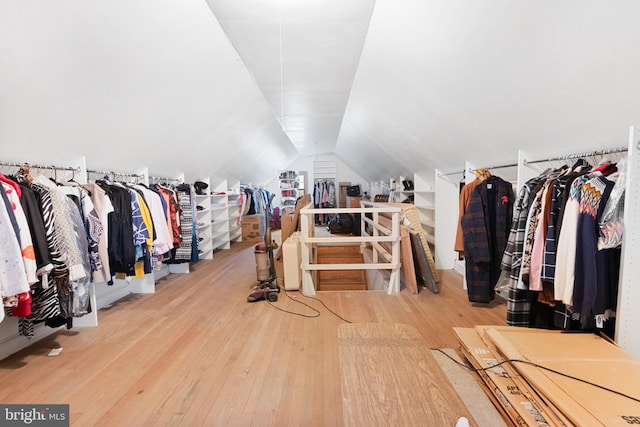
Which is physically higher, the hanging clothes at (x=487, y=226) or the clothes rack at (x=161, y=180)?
the clothes rack at (x=161, y=180)

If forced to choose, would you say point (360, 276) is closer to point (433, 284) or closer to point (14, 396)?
point (433, 284)

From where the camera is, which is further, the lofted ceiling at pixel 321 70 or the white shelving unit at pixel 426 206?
the white shelving unit at pixel 426 206

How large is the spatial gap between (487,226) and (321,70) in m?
2.23

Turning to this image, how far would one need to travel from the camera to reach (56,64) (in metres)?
1.75

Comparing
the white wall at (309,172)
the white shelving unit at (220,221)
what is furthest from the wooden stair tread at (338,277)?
the white wall at (309,172)

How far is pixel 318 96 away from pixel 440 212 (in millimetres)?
2318

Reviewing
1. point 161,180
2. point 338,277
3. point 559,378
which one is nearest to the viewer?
point 559,378

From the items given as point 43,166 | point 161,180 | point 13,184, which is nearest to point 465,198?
point 13,184

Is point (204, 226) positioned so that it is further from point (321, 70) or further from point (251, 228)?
point (321, 70)

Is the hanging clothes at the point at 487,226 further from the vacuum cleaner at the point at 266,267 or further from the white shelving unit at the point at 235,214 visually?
the white shelving unit at the point at 235,214

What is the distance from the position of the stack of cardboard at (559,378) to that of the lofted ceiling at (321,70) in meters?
1.19

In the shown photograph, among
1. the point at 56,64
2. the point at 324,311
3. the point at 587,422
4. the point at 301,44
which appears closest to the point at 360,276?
the point at 324,311

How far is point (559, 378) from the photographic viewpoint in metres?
1.22

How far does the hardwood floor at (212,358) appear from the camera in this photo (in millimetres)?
1580
